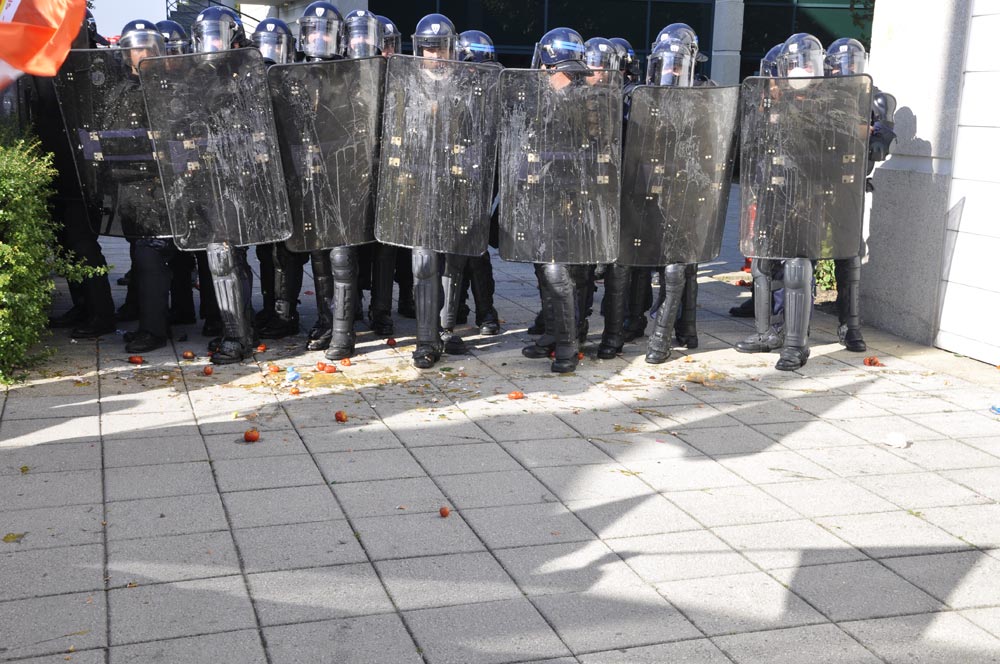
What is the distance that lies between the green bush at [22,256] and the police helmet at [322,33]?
5.14 ft

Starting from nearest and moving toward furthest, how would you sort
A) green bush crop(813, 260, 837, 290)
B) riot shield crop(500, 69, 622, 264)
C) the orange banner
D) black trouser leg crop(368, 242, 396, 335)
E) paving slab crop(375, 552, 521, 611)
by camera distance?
paving slab crop(375, 552, 521, 611), the orange banner, riot shield crop(500, 69, 622, 264), black trouser leg crop(368, 242, 396, 335), green bush crop(813, 260, 837, 290)

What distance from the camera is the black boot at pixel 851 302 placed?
22.1ft

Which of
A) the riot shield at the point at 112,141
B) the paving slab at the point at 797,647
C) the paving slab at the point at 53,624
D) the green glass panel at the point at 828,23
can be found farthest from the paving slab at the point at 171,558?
the green glass panel at the point at 828,23

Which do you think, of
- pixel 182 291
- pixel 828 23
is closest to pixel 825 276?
pixel 182 291

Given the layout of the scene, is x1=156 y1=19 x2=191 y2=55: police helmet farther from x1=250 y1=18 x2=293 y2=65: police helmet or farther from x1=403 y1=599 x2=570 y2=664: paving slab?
x1=403 y1=599 x2=570 y2=664: paving slab

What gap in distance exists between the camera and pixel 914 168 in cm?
712

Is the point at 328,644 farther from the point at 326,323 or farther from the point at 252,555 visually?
the point at 326,323

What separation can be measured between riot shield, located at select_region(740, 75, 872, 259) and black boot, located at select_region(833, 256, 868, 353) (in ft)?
1.27

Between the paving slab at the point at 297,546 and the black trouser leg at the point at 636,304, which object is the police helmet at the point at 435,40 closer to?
the black trouser leg at the point at 636,304

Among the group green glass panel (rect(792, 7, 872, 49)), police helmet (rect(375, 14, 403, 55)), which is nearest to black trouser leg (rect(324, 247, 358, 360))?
police helmet (rect(375, 14, 403, 55))

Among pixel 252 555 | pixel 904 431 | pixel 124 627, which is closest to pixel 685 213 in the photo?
pixel 904 431

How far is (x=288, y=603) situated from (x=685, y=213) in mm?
3747

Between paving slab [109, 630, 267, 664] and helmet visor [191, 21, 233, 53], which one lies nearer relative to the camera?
paving slab [109, 630, 267, 664]

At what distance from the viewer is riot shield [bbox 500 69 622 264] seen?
5816mm
